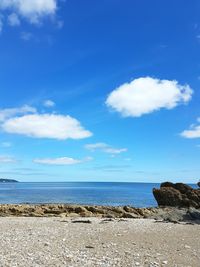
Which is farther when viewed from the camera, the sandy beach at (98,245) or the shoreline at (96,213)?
the shoreline at (96,213)

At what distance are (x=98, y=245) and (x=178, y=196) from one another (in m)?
33.2

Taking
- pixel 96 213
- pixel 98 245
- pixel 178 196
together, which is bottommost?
pixel 98 245

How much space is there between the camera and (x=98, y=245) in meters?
18.4

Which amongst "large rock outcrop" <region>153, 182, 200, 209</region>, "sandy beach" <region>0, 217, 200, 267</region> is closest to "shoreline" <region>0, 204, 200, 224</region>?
"sandy beach" <region>0, 217, 200, 267</region>

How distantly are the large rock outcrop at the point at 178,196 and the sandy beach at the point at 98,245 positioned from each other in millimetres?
22711

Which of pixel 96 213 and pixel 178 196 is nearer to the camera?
pixel 96 213

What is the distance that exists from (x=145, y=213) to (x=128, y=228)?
12772 millimetres

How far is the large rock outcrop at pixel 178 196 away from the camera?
4900cm

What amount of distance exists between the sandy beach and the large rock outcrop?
22.7m

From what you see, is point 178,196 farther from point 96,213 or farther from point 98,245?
point 98,245

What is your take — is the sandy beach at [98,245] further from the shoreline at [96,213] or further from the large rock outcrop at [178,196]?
the large rock outcrop at [178,196]

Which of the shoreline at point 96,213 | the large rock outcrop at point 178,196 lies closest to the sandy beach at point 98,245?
the shoreline at point 96,213

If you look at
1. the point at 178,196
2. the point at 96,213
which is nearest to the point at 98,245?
A: the point at 96,213

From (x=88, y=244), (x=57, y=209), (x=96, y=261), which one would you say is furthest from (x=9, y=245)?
(x=57, y=209)
